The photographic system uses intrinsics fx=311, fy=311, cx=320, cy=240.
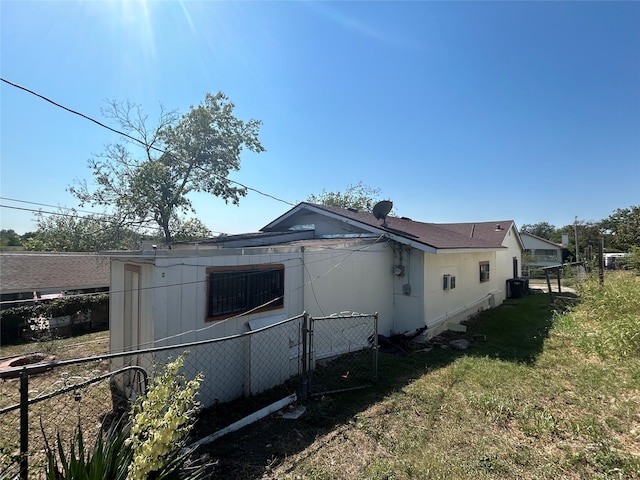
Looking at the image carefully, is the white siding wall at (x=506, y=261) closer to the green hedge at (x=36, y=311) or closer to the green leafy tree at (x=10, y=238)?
the green hedge at (x=36, y=311)

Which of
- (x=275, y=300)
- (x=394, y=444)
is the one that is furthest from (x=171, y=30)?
(x=394, y=444)

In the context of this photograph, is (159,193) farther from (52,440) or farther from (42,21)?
(52,440)

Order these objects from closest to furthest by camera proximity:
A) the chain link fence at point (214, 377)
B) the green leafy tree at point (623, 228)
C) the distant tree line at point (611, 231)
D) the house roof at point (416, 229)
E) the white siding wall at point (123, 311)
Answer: the chain link fence at point (214, 377) < the white siding wall at point (123, 311) < the house roof at point (416, 229) < the green leafy tree at point (623, 228) < the distant tree line at point (611, 231)

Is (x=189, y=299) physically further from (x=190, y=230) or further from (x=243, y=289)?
(x=190, y=230)

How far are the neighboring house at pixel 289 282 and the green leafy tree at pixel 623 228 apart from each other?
21.8 metres

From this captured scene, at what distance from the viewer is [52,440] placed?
401 cm

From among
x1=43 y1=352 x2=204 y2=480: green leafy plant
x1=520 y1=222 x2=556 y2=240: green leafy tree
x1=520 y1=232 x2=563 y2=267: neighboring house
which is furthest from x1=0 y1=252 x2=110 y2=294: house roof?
x1=520 y1=222 x2=556 y2=240: green leafy tree

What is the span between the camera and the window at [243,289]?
496 centimetres

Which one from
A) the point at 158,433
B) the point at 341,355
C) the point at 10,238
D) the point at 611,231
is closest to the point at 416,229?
the point at 341,355

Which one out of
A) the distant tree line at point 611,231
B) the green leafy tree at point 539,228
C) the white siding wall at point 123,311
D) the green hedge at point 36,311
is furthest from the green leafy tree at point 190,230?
the green leafy tree at point 539,228

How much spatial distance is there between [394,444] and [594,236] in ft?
188

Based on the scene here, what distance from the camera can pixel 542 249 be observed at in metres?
38.2

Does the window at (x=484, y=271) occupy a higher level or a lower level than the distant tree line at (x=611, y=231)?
lower

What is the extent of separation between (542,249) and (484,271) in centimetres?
3247
